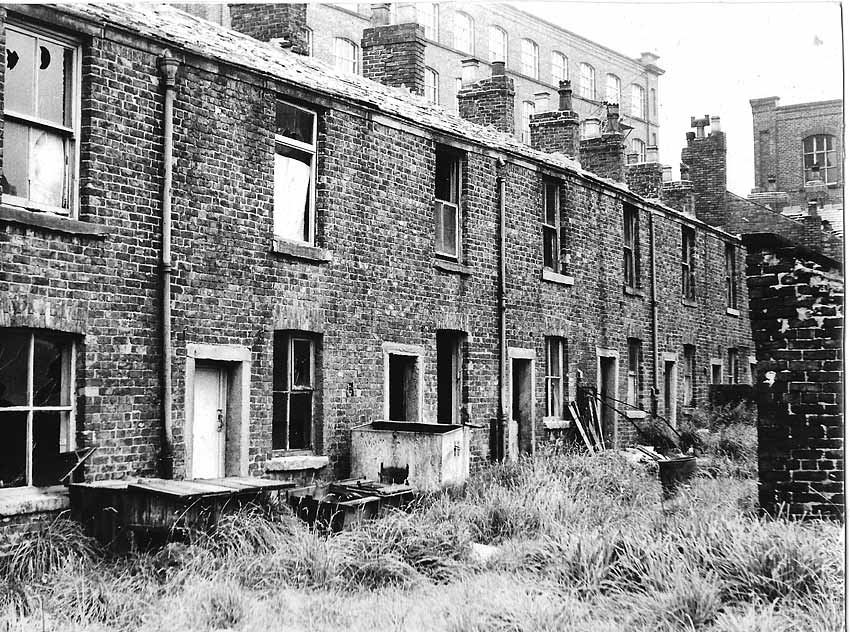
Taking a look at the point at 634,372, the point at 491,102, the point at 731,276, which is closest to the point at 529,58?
the point at 731,276

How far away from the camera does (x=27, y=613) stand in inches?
356

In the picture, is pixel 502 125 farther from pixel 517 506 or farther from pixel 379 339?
pixel 517 506

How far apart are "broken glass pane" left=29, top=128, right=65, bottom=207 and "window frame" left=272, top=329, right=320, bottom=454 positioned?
362 centimetres

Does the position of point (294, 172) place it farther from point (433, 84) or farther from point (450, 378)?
point (433, 84)

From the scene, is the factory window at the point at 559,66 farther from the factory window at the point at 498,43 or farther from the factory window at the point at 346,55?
the factory window at the point at 346,55

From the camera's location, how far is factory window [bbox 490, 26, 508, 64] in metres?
47.3

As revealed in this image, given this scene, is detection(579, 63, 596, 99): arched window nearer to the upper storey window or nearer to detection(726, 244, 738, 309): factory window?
detection(726, 244, 738, 309): factory window

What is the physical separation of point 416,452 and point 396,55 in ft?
29.9

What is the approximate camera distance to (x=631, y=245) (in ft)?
78.6

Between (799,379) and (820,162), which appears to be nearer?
(799,379)

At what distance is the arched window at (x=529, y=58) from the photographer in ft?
163

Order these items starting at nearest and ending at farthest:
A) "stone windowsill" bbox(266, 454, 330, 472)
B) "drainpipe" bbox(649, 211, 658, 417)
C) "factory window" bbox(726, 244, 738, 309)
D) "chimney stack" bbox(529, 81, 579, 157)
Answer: "stone windowsill" bbox(266, 454, 330, 472) → "chimney stack" bbox(529, 81, 579, 157) → "drainpipe" bbox(649, 211, 658, 417) → "factory window" bbox(726, 244, 738, 309)

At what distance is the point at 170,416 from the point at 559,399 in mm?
10237

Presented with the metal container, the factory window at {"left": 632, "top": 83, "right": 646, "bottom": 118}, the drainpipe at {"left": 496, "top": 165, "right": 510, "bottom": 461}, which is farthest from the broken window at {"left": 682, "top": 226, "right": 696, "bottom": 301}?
the factory window at {"left": 632, "top": 83, "right": 646, "bottom": 118}
